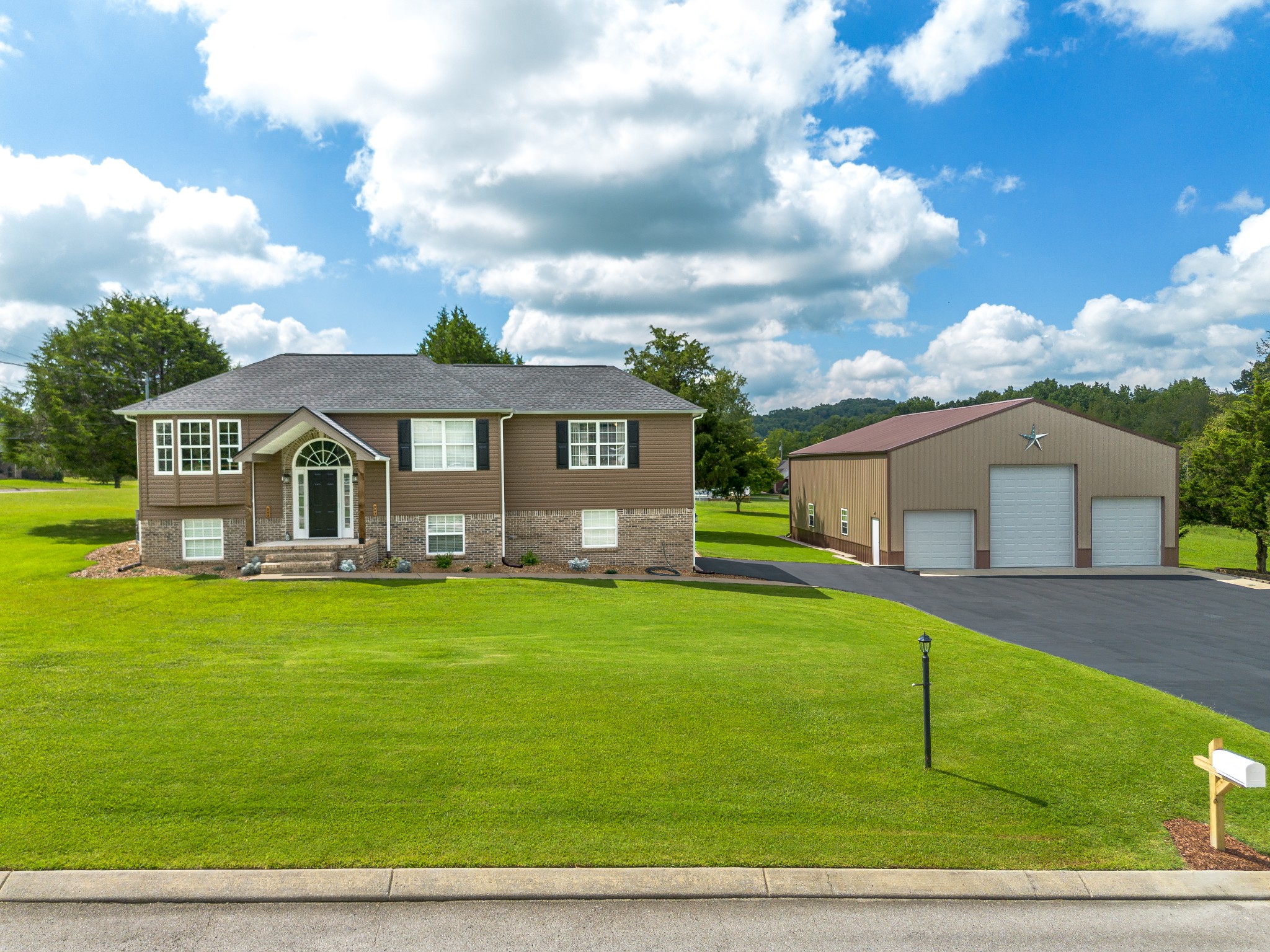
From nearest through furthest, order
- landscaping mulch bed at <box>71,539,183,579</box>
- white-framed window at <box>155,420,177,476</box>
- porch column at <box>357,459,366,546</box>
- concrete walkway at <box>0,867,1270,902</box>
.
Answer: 1. concrete walkway at <box>0,867,1270,902</box>
2. landscaping mulch bed at <box>71,539,183,579</box>
3. porch column at <box>357,459,366,546</box>
4. white-framed window at <box>155,420,177,476</box>

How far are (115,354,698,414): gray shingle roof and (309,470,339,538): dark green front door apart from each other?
2144 millimetres

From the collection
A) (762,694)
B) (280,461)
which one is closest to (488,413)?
(280,461)

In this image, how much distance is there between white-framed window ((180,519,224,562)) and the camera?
2130 centimetres

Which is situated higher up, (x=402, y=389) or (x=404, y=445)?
(x=402, y=389)

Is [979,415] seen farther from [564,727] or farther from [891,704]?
[564,727]

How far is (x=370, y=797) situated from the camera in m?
5.91

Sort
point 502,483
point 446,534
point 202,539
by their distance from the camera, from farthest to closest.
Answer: point 502,483, point 446,534, point 202,539

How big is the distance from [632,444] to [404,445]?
7423 mm

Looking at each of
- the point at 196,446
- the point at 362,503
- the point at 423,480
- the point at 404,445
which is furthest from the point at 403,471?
the point at 196,446

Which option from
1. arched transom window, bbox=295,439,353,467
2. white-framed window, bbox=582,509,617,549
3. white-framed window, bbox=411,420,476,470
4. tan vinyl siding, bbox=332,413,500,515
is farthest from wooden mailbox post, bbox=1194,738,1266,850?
arched transom window, bbox=295,439,353,467

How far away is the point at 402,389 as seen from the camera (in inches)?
894

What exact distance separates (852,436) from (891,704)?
33.8m

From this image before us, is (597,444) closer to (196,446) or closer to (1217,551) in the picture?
(196,446)

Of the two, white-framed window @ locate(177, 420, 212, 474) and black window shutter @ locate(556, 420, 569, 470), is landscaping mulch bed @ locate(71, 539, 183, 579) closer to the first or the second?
white-framed window @ locate(177, 420, 212, 474)
